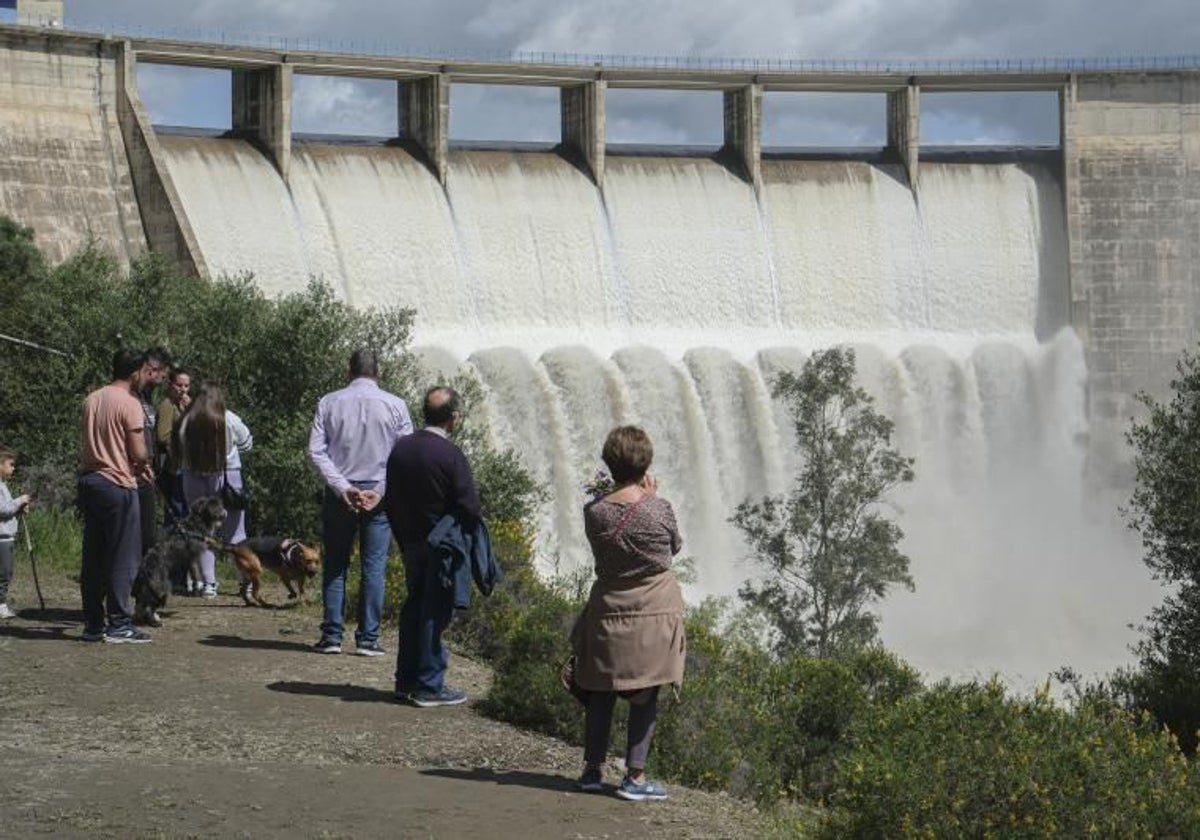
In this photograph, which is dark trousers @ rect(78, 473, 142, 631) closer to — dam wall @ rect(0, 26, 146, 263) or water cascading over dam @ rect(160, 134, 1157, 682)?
dam wall @ rect(0, 26, 146, 263)

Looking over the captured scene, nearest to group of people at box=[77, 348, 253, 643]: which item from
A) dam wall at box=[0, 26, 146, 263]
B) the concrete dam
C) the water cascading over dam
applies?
the concrete dam

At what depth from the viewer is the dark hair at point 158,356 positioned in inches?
604

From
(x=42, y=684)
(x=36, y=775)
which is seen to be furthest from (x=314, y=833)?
(x=42, y=684)

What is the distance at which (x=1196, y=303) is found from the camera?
186 feet

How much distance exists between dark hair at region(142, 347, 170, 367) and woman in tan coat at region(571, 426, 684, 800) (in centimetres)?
555

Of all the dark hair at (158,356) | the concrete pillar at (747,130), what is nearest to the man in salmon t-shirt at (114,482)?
the dark hair at (158,356)

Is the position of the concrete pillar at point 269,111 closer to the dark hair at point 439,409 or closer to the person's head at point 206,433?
the person's head at point 206,433

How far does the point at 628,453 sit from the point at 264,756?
275 centimetres

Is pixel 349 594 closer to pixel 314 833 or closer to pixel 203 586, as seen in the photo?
pixel 203 586

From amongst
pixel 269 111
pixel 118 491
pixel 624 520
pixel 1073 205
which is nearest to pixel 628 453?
pixel 624 520

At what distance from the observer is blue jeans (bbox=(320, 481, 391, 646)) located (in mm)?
14203

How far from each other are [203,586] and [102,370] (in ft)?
39.5

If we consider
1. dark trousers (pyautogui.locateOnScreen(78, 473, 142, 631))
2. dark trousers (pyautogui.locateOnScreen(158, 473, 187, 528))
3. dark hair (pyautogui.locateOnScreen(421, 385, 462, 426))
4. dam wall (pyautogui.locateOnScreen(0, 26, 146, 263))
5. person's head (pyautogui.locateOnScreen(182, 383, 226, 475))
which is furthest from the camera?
dam wall (pyautogui.locateOnScreen(0, 26, 146, 263))

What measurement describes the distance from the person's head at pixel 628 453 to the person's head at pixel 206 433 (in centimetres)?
663
